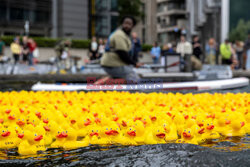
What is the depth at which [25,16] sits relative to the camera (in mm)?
39281

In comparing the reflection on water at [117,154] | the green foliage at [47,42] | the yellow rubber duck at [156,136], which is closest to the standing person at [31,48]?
the green foliage at [47,42]

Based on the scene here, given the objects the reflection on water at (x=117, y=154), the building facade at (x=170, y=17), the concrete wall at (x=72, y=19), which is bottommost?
the reflection on water at (x=117, y=154)

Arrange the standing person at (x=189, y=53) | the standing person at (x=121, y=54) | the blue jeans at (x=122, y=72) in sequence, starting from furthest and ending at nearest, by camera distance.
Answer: the standing person at (x=189, y=53), the blue jeans at (x=122, y=72), the standing person at (x=121, y=54)

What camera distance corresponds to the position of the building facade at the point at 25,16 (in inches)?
1473

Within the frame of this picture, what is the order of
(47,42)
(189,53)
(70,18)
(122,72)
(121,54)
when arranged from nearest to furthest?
(121,54)
(122,72)
(189,53)
(47,42)
(70,18)

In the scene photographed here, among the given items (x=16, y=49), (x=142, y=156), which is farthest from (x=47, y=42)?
(x=142, y=156)

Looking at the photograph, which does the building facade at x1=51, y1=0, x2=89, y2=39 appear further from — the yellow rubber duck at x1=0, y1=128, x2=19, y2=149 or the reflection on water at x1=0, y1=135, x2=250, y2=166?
the reflection on water at x1=0, y1=135, x2=250, y2=166

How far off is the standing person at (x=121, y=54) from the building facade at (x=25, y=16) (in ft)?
98.1

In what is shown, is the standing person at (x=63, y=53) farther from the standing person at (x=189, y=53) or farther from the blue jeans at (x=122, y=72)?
the blue jeans at (x=122, y=72)

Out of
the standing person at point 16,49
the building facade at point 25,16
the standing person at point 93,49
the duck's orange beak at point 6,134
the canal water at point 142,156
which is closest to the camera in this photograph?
the canal water at point 142,156

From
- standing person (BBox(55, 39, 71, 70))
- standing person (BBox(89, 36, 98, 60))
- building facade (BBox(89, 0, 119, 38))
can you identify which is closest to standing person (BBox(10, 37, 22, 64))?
standing person (BBox(55, 39, 71, 70))

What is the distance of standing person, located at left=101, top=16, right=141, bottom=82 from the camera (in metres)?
9.44

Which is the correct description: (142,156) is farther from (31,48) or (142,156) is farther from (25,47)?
(25,47)

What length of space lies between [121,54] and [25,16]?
32.5 meters
